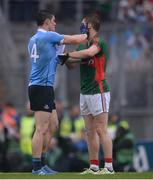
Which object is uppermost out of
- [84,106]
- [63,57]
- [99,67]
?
[63,57]

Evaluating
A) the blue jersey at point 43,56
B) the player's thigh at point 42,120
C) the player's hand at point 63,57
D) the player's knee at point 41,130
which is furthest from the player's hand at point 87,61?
the player's knee at point 41,130

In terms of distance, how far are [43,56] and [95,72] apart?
2.75 feet

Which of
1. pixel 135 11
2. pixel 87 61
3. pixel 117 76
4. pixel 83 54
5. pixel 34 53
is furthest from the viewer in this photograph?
pixel 135 11

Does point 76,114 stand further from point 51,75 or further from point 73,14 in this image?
point 51,75

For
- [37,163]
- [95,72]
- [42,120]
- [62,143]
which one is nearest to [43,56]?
[95,72]

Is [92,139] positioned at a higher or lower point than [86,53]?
lower

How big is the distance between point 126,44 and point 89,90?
868cm

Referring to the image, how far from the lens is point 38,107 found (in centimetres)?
1541

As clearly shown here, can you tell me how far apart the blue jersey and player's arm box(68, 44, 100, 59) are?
12.2 inches

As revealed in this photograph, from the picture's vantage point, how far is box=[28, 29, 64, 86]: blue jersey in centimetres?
1535

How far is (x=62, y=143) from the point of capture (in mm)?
22625

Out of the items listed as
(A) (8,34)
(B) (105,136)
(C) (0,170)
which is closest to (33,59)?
(B) (105,136)

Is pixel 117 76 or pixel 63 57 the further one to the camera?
pixel 117 76

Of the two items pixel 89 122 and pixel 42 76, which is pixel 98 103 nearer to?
pixel 89 122
